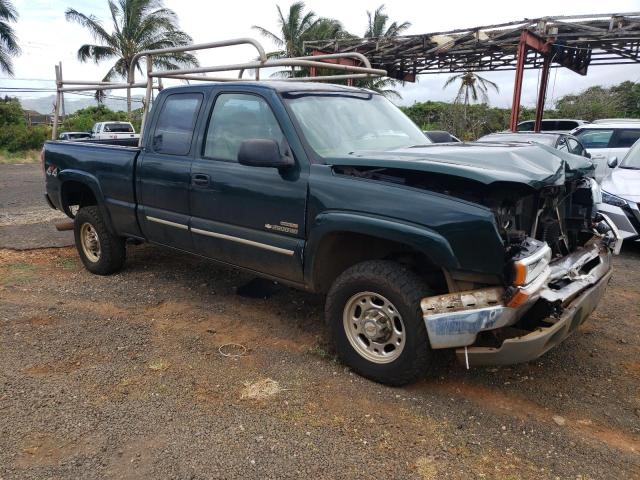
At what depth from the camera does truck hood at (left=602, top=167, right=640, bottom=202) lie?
6535 mm

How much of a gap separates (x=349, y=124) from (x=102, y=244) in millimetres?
2989

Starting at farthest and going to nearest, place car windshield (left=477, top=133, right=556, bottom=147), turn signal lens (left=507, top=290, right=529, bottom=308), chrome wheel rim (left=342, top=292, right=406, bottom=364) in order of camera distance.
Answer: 1. car windshield (left=477, top=133, right=556, bottom=147)
2. chrome wheel rim (left=342, top=292, right=406, bottom=364)
3. turn signal lens (left=507, top=290, right=529, bottom=308)

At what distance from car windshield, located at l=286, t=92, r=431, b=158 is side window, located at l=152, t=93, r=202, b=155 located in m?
0.99

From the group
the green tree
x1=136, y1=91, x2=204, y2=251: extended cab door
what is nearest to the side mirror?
x1=136, y1=91, x2=204, y2=251: extended cab door

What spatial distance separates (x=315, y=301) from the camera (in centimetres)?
490

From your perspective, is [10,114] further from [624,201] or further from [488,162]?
[488,162]

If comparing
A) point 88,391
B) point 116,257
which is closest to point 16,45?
point 116,257

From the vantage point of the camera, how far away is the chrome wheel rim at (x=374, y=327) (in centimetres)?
325

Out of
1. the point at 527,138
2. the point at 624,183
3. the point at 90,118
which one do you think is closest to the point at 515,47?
the point at 527,138

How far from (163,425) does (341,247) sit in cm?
155

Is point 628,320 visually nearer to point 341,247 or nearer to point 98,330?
point 341,247

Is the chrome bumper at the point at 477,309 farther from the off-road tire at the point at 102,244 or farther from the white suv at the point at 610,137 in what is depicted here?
the white suv at the point at 610,137

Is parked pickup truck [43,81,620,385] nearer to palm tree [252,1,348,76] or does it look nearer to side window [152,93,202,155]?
side window [152,93,202,155]

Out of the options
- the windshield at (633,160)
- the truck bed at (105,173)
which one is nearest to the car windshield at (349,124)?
the truck bed at (105,173)
